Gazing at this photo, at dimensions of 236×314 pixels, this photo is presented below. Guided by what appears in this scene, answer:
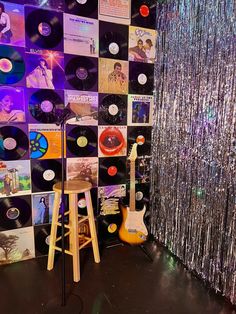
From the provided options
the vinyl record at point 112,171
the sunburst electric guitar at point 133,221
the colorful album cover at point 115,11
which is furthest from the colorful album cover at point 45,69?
the sunburst electric guitar at point 133,221

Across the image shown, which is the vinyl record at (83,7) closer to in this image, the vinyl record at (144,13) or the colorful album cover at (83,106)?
the vinyl record at (144,13)

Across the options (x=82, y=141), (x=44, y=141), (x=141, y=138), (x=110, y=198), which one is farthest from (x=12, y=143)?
(x=141, y=138)

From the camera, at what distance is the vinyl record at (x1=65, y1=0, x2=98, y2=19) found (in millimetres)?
1770

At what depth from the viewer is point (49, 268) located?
1792mm

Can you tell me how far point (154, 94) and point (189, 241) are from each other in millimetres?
1210

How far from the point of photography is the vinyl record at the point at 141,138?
2129 millimetres

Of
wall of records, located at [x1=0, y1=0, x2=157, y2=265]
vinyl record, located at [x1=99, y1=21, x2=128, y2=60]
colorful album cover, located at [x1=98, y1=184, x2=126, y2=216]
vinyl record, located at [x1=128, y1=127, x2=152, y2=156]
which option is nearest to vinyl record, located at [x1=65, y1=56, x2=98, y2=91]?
wall of records, located at [x1=0, y1=0, x2=157, y2=265]

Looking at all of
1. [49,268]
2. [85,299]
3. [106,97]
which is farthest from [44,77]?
[85,299]

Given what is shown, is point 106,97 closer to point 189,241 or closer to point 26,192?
point 26,192

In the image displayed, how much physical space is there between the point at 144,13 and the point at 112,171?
4.27 feet

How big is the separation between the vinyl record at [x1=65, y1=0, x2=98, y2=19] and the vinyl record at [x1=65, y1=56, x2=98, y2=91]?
31 centimetres

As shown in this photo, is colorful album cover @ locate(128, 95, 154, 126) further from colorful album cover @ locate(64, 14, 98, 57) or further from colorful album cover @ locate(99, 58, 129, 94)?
colorful album cover @ locate(64, 14, 98, 57)

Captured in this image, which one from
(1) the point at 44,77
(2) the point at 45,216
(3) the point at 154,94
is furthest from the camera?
(3) the point at 154,94

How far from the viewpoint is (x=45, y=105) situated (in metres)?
1.79
